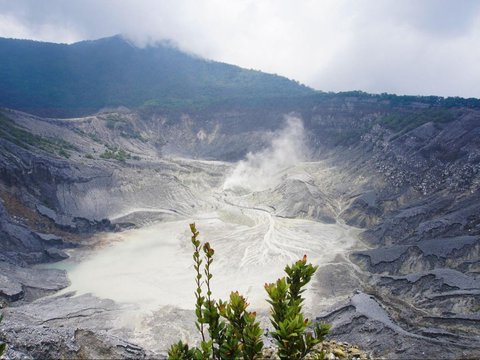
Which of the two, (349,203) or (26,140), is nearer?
(26,140)

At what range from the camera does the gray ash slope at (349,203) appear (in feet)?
79.3

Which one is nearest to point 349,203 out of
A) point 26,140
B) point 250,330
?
point 26,140

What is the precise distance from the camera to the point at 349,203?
57406 millimetres

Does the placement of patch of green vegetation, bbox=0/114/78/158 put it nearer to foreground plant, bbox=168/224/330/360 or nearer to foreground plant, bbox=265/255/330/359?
foreground plant, bbox=168/224/330/360

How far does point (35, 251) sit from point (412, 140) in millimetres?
53863

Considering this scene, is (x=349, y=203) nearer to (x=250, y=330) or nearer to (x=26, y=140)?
(x=26, y=140)

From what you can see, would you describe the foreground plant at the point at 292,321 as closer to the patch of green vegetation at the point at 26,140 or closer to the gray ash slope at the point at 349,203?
the gray ash slope at the point at 349,203

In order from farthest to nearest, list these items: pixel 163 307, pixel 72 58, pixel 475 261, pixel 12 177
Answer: pixel 72 58 < pixel 12 177 < pixel 475 261 < pixel 163 307

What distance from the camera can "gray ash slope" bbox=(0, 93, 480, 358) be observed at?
24.2 m

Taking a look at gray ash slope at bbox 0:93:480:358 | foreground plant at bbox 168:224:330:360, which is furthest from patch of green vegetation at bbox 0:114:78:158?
foreground plant at bbox 168:224:330:360

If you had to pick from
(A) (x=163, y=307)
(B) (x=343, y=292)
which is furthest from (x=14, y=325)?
(B) (x=343, y=292)

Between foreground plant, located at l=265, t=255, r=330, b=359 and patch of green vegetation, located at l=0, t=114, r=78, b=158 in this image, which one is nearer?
foreground plant, located at l=265, t=255, r=330, b=359

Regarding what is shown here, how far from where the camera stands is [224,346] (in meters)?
4.64

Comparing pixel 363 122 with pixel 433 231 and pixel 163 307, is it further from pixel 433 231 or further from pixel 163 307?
pixel 163 307
